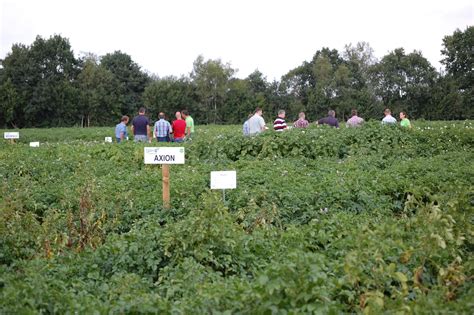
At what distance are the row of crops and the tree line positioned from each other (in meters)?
48.6

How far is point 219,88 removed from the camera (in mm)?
62188

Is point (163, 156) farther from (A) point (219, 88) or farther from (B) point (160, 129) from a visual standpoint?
(A) point (219, 88)

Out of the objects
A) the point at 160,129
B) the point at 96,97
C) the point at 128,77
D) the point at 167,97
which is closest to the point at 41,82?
the point at 96,97

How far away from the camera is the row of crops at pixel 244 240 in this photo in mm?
3789

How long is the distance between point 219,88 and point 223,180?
55.9 metres

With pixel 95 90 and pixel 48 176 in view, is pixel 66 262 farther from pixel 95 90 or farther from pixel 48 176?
pixel 95 90

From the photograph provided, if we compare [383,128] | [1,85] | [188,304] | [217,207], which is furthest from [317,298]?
[1,85]

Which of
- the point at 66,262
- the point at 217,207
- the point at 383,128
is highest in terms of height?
the point at 383,128

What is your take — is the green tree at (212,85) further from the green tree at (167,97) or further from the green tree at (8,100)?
the green tree at (8,100)

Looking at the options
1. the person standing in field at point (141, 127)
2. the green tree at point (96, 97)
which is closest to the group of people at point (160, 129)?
the person standing in field at point (141, 127)

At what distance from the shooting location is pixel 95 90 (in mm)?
57344

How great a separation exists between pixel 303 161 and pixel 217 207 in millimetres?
5975

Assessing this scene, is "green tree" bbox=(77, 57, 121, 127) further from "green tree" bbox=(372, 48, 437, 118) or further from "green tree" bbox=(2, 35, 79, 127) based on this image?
"green tree" bbox=(372, 48, 437, 118)

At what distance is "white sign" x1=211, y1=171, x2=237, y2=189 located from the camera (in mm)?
6891
